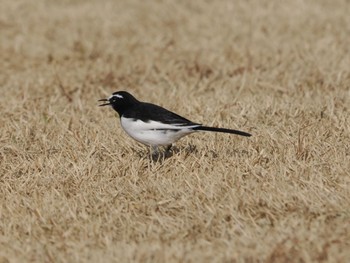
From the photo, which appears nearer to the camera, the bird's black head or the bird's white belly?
the bird's white belly

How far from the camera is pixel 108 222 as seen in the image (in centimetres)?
534

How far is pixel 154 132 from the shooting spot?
6.48 m

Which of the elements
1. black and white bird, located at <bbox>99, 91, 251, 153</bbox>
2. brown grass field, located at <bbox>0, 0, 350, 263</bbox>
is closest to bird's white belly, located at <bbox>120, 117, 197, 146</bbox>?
black and white bird, located at <bbox>99, 91, 251, 153</bbox>

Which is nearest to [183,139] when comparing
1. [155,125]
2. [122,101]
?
[122,101]

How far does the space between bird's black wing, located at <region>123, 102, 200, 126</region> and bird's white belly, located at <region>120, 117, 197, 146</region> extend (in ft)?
0.14

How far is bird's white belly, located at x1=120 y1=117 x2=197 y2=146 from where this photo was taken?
6430mm

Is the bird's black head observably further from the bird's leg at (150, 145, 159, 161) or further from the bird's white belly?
the bird's leg at (150, 145, 159, 161)

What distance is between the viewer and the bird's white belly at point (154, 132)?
6.43 meters

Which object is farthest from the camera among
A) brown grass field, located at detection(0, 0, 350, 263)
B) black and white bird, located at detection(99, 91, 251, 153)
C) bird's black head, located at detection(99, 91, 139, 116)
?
bird's black head, located at detection(99, 91, 139, 116)

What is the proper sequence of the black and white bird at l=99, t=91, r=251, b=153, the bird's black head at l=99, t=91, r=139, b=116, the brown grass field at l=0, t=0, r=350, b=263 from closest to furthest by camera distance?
the brown grass field at l=0, t=0, r=350, b=263, the black and white bird at l=99, t=91, r=251, b=153, the bird's black head at l=99, t=91, r=139, b=116

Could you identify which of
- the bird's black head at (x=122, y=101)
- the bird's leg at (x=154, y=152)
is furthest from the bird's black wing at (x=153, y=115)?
the bird's leg at (x=154, y=152)

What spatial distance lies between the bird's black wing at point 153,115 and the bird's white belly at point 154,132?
0.04 m

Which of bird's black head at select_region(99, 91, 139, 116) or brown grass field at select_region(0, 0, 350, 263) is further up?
bird's black head at select_region(99, 91, 139, 116)

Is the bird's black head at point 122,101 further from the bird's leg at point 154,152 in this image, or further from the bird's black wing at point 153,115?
the bird's leg at point 154,152
